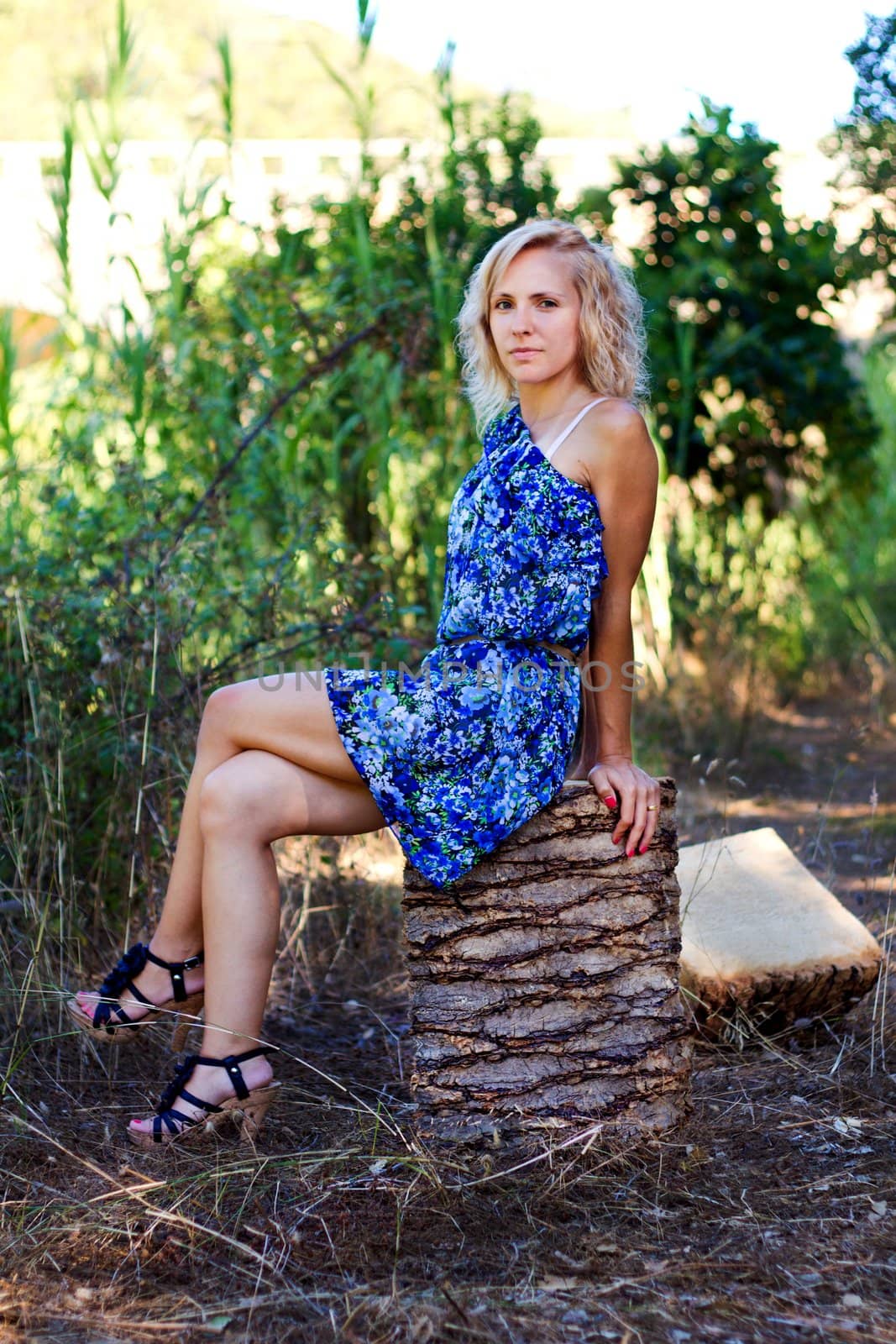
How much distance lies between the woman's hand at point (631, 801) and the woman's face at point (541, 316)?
69 cm

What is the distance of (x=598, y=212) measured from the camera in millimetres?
5191

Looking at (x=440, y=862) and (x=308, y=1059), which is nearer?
(x=440, y=862)

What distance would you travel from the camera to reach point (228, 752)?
214cm

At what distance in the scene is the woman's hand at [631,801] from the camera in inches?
80.1

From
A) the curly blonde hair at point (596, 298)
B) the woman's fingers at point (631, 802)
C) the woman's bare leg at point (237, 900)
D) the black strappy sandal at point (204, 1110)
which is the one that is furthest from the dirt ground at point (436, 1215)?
the curly blonde hair at point (596, 298)

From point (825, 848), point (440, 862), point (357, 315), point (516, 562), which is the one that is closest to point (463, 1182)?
point (440, 862)

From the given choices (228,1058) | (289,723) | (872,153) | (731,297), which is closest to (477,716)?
(289,723)

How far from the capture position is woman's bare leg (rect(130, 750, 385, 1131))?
2.08 meters

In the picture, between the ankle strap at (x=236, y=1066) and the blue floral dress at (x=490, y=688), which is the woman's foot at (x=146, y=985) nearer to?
the ankle strap at (x=236, y=1066)

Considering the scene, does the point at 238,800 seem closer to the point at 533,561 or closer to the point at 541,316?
the point at 533,561

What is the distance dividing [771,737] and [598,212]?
2.22m

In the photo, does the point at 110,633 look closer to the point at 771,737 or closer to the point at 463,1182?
the point at 463,1182

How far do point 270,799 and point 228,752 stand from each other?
0.12 m

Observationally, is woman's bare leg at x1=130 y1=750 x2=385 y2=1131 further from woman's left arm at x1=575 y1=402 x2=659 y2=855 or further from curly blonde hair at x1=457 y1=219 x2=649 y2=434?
curly blonde hair at x1=457 y1=219 x2=649 y2=434
